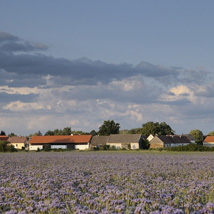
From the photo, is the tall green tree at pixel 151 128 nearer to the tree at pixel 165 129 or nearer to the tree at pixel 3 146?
the tree at pixel 165 129

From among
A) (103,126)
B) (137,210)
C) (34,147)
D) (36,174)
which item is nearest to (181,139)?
(103,126)

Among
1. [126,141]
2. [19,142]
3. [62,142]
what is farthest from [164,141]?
[19,142]

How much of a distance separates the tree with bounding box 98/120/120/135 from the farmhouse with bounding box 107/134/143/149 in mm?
14283

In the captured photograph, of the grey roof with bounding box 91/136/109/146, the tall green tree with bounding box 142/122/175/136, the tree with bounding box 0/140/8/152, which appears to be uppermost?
the tall green tree with bounding box 142/122/175/136

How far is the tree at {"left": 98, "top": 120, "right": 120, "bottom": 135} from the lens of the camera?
371 feet

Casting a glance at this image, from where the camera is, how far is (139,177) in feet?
50.9

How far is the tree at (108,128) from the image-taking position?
371 feet

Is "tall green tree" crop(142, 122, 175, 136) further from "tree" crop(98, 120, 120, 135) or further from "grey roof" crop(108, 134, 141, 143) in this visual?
"grey roof" crop(108, 134, 141, 143)

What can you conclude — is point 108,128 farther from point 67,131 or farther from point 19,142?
point 67,131

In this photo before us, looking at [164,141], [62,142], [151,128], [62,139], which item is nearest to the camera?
[62,142]

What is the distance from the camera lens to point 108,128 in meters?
113

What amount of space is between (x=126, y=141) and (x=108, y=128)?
716 inches

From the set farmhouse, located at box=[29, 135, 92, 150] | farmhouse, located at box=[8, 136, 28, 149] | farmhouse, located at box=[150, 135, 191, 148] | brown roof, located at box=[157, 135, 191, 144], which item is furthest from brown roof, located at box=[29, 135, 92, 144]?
brown roof, located at box=[157, 135, 191, 144]

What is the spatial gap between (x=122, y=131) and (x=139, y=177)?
139 m
